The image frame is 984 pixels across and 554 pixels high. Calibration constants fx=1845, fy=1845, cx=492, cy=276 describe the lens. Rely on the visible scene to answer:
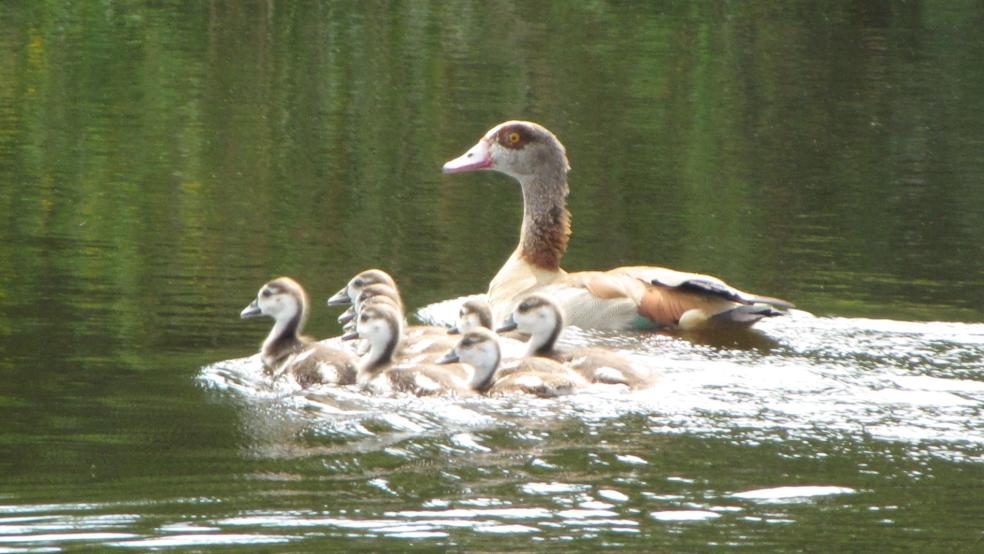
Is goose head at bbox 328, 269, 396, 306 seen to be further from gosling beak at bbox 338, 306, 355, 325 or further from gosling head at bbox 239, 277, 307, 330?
gosling head at bbox 239, 277, 307, 330

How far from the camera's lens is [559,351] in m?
11.4

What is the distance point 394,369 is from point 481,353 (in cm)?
50

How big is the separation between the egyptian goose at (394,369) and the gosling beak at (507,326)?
0.67m

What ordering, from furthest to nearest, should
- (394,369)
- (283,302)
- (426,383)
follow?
(283,302), (394,369), (426,383)

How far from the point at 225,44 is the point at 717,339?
700 inches

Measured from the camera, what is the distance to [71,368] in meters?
10.9

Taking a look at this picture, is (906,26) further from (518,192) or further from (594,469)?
(594,469)

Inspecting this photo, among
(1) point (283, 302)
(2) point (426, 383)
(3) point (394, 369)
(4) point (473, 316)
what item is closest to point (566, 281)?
(4) point (473, 316)

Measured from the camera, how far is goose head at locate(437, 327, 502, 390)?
34.5ft

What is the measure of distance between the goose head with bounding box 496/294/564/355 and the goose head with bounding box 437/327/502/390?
2.64ft

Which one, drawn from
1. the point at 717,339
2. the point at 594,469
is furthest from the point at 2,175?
the point at 594,469

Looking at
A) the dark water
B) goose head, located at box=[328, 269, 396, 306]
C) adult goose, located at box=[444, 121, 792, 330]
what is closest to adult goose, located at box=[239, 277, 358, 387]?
the dark water

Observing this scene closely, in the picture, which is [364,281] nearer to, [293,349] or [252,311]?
[252,311]

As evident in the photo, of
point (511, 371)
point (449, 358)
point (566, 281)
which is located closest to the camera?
point (511, 371)
